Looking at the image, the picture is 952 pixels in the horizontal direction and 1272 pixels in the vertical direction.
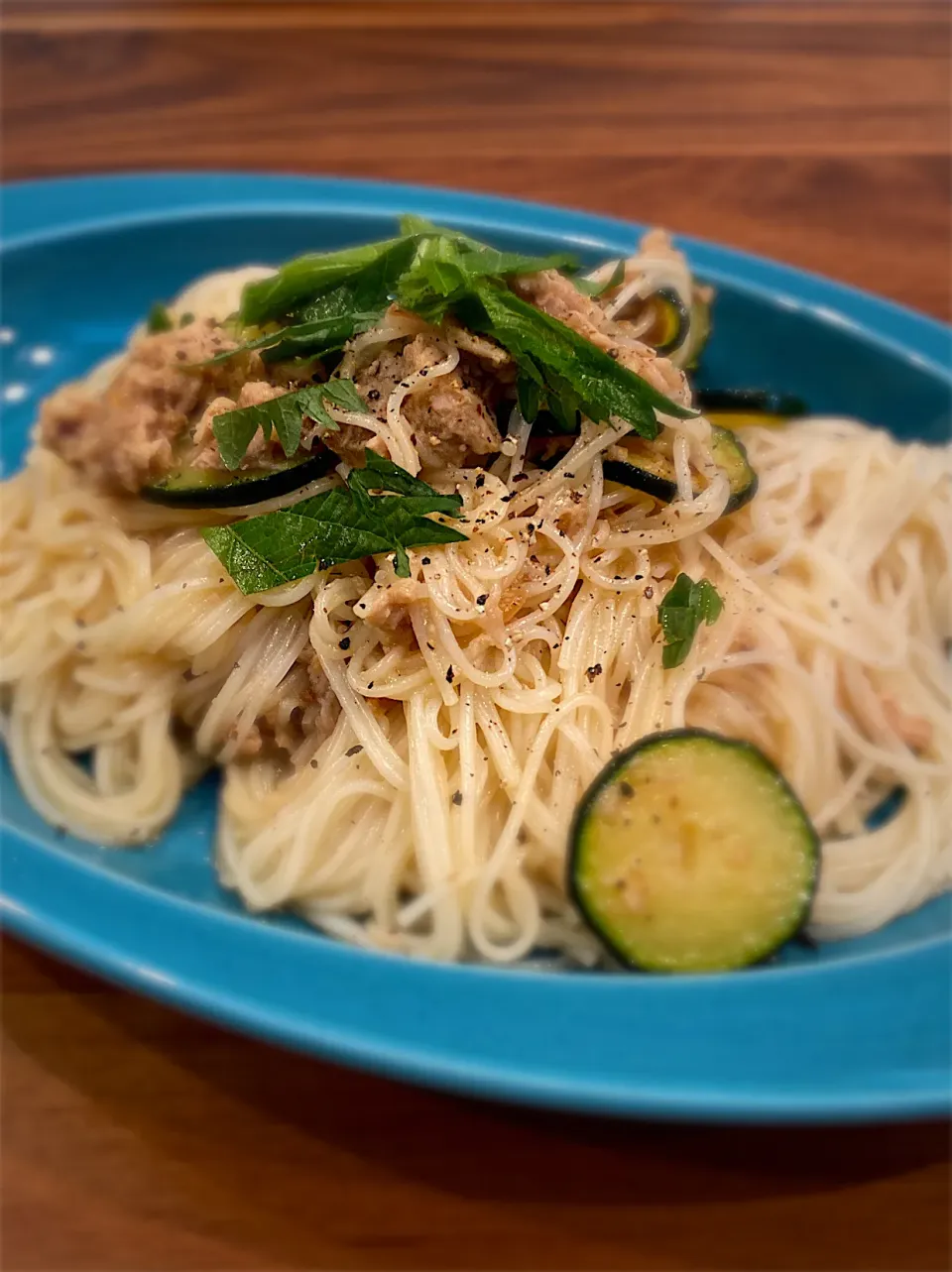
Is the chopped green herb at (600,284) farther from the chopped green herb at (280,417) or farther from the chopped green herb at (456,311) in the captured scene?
the chopped green herb at (280,417)

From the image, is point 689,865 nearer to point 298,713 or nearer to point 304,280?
point 298,713

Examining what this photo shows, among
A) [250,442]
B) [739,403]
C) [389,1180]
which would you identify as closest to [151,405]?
[250,442]

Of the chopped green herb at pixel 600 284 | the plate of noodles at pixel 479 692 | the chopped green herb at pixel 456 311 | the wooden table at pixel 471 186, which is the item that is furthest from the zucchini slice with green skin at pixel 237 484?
the wooden table at pixel 471 186

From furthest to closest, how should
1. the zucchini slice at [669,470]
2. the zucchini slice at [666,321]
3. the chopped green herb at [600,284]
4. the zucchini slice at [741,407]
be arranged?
the zucchini slice at [741,407], the zucchini slice at [666,321], the chopped green herb at [600,284], the zucchini slice at [669,470]

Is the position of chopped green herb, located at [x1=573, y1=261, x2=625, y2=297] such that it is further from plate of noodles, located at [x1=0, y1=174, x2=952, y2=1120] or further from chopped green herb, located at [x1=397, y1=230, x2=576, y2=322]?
chopped green herb, located at [x1=397, y1=230, x2=576, y2=322]

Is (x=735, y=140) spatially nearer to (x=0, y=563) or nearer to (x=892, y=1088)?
(x=0, y=563)

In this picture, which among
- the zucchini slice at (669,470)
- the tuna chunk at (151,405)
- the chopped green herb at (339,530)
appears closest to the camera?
the chopped green herb at (339,530)
